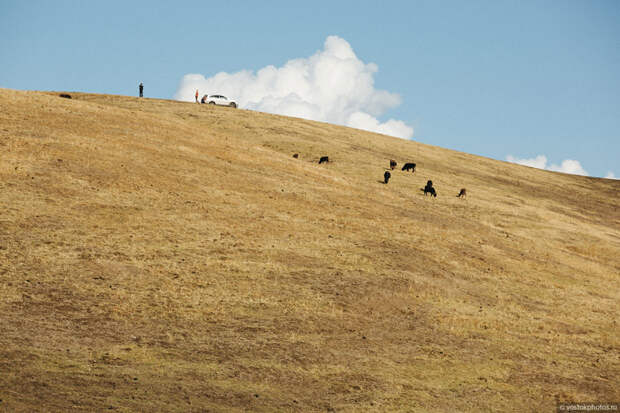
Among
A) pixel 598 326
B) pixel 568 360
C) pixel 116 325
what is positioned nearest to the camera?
pixel 116 325

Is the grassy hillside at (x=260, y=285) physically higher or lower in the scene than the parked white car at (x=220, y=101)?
lower

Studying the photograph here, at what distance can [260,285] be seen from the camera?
80.2ft

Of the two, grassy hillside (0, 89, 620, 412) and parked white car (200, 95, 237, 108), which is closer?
grassy hillside (0, 89, 620, 412)

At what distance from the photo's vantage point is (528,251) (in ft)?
126

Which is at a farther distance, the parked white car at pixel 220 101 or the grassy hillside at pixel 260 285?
the parked white car at pixel 220 101

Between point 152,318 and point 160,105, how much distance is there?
54.4 m

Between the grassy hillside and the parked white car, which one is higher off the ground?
the parked white car

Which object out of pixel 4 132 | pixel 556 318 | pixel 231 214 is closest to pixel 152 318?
pixel 231 214

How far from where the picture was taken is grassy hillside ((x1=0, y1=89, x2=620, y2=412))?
16.5 metres

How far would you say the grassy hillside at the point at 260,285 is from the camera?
16.5 metres

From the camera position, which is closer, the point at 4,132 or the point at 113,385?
the point at 113,385

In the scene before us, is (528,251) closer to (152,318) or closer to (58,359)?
(152,318)

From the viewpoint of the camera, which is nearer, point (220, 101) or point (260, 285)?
point (260, 285)

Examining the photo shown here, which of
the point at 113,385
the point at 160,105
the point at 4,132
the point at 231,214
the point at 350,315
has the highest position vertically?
the point at 160,105
